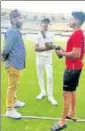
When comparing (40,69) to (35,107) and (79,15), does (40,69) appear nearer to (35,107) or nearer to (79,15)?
(35,107)

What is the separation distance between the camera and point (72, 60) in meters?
5.19

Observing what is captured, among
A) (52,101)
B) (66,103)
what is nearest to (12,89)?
(66,103)

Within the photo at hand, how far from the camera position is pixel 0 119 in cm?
573

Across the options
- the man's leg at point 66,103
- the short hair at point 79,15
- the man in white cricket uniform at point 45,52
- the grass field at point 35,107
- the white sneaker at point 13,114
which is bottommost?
the grass field at point 35,107

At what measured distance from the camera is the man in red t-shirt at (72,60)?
501 centimetres

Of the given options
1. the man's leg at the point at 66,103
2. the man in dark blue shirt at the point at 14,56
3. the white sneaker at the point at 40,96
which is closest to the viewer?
the man's leg at the point at 66,103

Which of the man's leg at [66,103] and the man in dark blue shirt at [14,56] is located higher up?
the man in dark blue shirt at [14,56]

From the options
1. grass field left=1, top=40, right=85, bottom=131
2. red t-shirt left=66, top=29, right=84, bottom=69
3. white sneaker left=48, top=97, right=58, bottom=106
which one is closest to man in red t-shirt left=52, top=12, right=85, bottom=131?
red t-shirt left=66, top=29, right=84, bottom=69

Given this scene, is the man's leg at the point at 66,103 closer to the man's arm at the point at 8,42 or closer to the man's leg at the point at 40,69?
the man's arm at the point at 8,42

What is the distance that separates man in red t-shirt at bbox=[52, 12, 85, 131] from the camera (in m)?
5.01

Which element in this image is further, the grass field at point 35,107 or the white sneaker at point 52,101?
the white sneaker at point 52,101

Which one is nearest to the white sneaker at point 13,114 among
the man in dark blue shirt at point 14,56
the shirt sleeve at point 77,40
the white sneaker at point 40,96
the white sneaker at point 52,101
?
the man in dark blue shirt at point 14,56

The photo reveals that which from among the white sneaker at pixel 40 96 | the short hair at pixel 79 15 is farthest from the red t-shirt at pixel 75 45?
the white sneaker at pixel 40 96

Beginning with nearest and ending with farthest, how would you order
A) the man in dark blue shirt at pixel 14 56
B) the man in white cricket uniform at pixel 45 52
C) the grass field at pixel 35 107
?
the grass field at pixel 35 107 → the man in dark blue shirt at pixel 14 56 → the man in white cricket uniform at pixel 45 52
